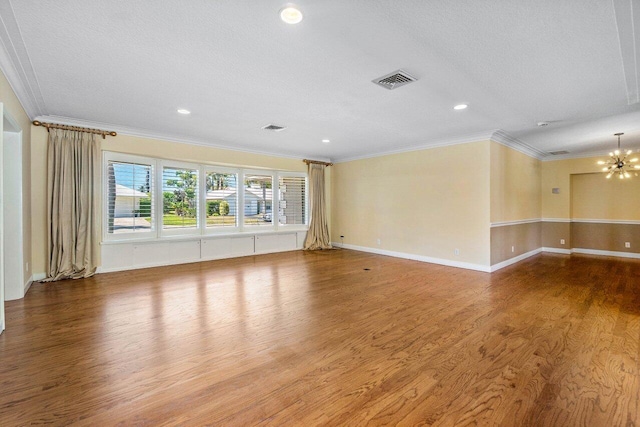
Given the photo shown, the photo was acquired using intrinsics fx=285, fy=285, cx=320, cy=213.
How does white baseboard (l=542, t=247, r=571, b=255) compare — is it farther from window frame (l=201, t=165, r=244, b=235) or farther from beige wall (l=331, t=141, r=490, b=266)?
window frame (l=201, t=165, r=244, b=235)

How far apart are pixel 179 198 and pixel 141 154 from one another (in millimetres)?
1127

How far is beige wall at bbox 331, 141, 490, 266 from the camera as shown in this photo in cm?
563

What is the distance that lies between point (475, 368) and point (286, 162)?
6535mm

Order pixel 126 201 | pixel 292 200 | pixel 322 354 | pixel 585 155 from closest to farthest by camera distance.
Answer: pixel 322 354 → pixel 126 201 → pixel 585 155 → pixel 292 200

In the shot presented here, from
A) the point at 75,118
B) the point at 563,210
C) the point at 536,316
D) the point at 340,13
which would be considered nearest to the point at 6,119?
the point at 75,118

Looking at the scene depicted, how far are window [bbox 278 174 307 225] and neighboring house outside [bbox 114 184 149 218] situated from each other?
3387mm

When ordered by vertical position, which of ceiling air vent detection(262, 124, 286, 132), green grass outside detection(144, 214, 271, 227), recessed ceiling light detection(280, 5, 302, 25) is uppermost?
ceiling air vent detection(262, 124, 286, 132)

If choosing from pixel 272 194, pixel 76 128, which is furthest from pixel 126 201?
pixel 272 194

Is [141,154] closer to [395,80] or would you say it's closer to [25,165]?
[25,165]

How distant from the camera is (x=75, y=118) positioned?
15.8 feet

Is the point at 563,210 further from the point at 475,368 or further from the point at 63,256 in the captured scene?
the point at 63,256

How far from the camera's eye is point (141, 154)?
562 cm

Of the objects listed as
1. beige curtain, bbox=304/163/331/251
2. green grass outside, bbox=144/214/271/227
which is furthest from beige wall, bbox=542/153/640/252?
green grass outside, bbox=144/214/271/227

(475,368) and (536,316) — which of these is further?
(536,316)
